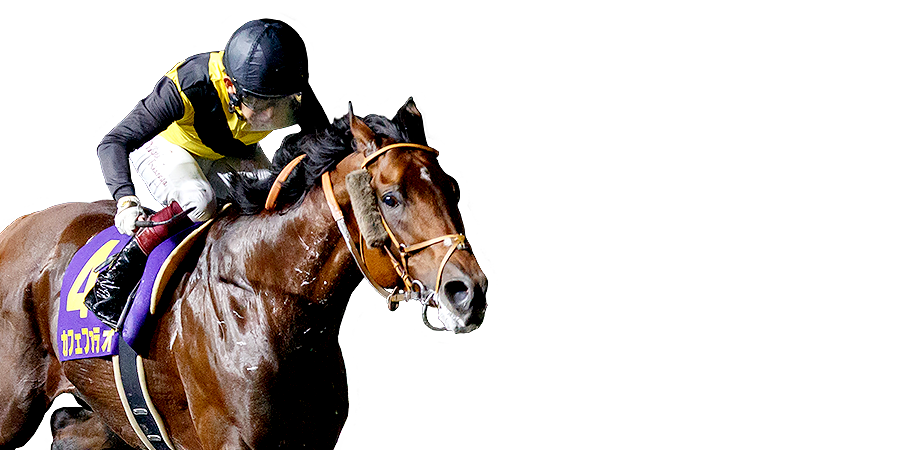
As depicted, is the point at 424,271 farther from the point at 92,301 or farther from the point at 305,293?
the point at 92,301

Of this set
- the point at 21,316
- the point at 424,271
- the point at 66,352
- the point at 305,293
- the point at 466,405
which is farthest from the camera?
the point at 466,405

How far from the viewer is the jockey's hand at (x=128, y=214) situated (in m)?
2.96

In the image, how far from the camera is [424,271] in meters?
2.50

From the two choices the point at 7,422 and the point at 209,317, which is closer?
the point at 209,317

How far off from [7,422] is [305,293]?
1.61 meters

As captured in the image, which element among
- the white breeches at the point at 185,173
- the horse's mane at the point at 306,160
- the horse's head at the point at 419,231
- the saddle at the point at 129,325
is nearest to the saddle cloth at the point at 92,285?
the saddle at the point at 129,325

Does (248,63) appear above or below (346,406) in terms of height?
above

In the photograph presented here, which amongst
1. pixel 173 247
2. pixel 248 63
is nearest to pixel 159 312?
pixel 173 247

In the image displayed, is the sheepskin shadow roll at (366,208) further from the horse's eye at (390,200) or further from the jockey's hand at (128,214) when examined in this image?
the jockey's hand at (128,214)

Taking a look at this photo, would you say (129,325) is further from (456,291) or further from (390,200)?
(456,291)

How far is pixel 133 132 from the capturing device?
309 cm

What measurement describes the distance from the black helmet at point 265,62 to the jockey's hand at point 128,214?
563 millimetres

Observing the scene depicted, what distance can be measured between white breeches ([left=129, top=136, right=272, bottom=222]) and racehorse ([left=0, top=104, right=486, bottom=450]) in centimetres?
11

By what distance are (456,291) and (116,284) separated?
1.36 meters
